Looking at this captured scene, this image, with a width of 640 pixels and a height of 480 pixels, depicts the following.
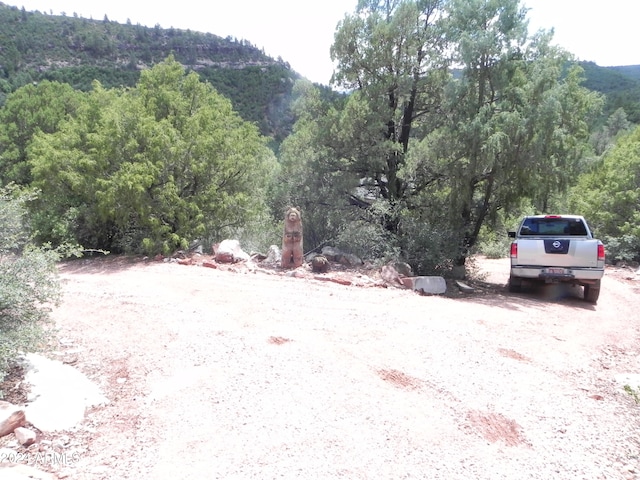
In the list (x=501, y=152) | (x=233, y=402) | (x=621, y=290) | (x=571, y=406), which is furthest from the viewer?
(x=621, y=290)

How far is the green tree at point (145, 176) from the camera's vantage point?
12711 mm

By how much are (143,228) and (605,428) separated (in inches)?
485

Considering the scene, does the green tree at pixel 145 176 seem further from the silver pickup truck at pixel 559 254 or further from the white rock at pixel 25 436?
the white rock at pixel 25 436

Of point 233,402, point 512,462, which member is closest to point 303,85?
point 233,402

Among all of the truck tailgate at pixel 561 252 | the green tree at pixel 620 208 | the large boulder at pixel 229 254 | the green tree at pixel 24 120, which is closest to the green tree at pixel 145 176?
the large boulder at pixel 229 254

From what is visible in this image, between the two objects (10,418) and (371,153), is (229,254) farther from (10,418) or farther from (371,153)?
(10,418)

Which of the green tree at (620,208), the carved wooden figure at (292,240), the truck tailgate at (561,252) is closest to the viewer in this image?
the truck tailgate at (561,252)

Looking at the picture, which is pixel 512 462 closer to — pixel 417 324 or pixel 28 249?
pixel 417 324

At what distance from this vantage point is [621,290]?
41.3ft

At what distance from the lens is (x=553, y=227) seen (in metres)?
10.5

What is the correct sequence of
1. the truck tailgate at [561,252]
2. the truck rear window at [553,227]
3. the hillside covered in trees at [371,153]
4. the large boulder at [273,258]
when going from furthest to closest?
the large boulder at [273,258] < the hillside covered in trees at [371,153] < the truck rear window at [553,227] < the truck tailgate at [561,252]

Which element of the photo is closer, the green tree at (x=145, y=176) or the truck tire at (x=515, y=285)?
the truck tire at (x=515, y=285)

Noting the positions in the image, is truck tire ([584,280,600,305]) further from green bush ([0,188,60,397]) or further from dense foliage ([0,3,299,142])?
dense foliage ([0,3,299,142])

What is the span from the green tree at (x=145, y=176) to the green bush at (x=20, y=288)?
23.1ft
